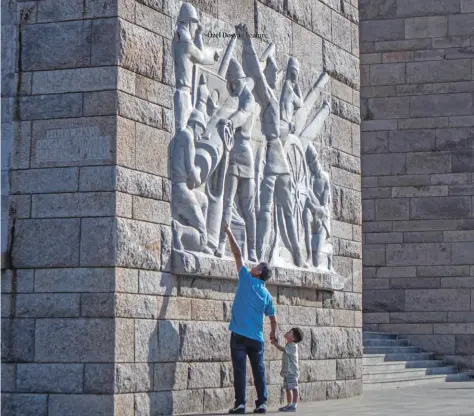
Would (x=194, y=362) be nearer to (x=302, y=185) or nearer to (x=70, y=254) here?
(x=70, y=254)

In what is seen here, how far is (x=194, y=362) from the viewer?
38.6ft

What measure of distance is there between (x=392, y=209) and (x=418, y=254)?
88 cm

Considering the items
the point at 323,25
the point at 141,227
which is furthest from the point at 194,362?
the point at 323,25

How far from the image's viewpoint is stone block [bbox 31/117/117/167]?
10727 mm

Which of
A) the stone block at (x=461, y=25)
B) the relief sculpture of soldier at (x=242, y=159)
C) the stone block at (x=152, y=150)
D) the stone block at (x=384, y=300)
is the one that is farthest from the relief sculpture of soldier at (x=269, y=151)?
the stone block at (x=461, y=25)

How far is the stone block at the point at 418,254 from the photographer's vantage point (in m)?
20.9

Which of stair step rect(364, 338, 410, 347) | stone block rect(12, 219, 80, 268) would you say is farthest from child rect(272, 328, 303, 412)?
stair step rect(364, 338, 410, 347)

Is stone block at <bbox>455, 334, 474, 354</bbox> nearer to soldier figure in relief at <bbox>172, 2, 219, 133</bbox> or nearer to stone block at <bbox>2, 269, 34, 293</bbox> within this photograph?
soldier figure in relief at <bbox>172, 2, 219, 133</bbox>

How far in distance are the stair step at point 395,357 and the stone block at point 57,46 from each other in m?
8.80

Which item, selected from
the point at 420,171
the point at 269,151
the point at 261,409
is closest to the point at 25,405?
the point at 261,409

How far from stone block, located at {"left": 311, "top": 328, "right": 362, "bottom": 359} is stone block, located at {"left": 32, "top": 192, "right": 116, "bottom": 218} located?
459cm

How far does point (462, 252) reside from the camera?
20.8 m

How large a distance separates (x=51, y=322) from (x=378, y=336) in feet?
35.3

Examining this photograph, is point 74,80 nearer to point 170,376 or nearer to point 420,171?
point 170,376
